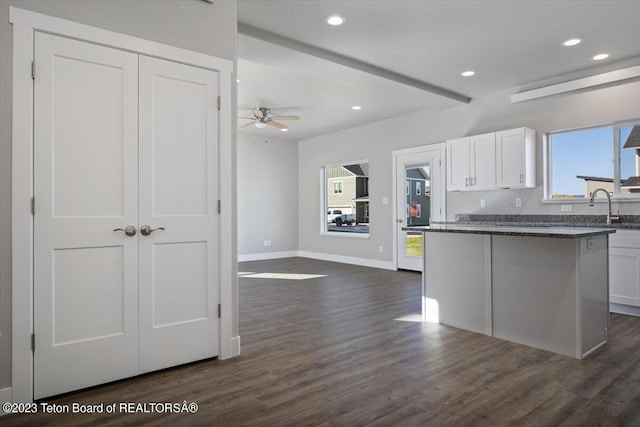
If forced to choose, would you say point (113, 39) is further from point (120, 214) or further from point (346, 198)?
point (346, 198)

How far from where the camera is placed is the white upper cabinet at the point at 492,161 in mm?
5102

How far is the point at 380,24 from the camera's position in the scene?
12.0 ft

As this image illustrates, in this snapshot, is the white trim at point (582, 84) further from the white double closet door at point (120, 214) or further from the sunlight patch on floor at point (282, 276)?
the white double closet door at point (120, 214)

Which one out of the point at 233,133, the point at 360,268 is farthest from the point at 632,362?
the point at 360,268

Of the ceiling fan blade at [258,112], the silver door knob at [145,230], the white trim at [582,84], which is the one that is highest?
the ceiling fan blade at [258,112]

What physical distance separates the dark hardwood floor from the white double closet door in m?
0.24

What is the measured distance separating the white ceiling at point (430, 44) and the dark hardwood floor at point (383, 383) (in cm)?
277

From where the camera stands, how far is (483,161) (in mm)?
5508

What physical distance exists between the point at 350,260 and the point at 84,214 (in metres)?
6.18

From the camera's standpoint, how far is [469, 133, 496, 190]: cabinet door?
539 centimetres

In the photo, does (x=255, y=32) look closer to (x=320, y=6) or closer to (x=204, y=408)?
(x=320, y=6)

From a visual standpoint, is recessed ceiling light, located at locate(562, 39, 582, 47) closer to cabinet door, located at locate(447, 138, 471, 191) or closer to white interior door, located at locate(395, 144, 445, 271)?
cabinet door, located at locate(447, 138, 471, 191)

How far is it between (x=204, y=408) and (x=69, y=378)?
86 centimetres

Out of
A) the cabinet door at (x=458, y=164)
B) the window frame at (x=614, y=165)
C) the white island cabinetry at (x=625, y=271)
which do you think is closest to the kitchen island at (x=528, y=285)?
the white island cabinetry at (x=625, y=271)
